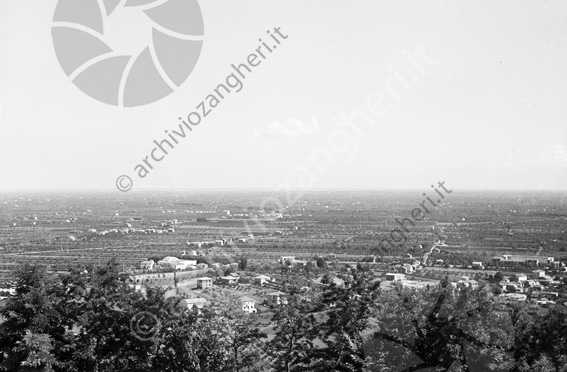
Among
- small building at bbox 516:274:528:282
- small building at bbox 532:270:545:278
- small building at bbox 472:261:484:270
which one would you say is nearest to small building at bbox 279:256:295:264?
small building at bbox 472:261:484:270

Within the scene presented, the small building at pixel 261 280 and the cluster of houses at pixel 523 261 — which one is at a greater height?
the small building at pixel 261 280

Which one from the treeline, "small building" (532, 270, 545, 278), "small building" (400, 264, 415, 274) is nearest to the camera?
the treeline

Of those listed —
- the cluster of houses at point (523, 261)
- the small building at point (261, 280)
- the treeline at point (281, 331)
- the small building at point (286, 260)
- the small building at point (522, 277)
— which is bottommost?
the cluster of houses at point (523, 261)

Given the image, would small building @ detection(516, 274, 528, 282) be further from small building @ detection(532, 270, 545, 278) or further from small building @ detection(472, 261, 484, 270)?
small building @ detection(472, 261, 484, 270)

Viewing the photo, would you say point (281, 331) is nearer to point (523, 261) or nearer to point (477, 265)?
point (477, 265)

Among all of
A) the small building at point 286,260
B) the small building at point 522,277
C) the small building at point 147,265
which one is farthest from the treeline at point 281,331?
the small building at point 286,260

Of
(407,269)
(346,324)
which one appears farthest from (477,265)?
(346,324)

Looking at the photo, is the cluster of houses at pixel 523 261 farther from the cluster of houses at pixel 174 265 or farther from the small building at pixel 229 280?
the cluster of houses at pixel 174 265

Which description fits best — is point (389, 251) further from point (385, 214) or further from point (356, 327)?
point (356, 327)

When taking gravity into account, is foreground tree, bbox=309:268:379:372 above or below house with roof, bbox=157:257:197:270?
above
